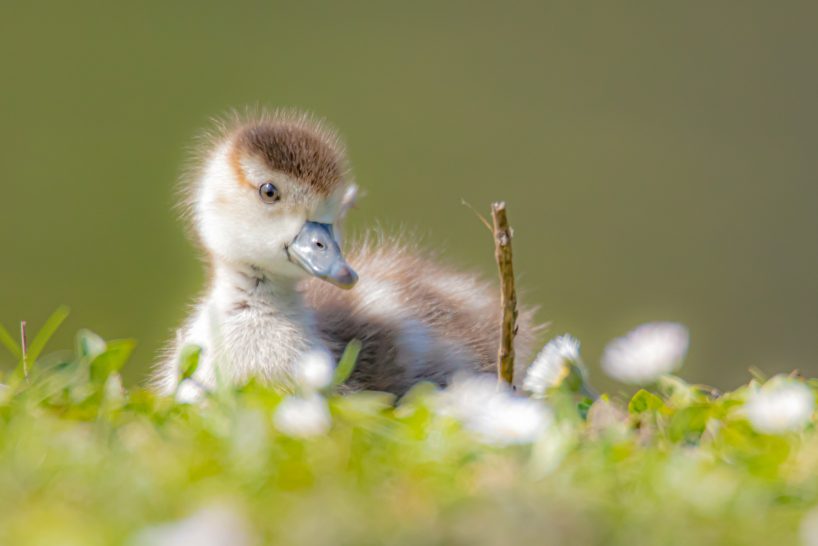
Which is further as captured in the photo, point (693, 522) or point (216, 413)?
point (216, 413)

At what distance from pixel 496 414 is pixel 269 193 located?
37.7 inches

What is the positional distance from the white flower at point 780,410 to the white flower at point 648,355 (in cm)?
9

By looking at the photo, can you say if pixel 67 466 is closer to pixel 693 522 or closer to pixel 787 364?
pixel 693 522

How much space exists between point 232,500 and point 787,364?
385 centimetres

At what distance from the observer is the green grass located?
33.9 inches

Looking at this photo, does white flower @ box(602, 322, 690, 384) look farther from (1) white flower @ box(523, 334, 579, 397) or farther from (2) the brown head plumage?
(2) the brown head plumage

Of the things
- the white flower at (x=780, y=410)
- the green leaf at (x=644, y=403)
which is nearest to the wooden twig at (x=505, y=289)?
the green leaf at (x=644, y=403)

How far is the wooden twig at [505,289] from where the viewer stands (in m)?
1.34

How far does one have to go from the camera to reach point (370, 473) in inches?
38.9

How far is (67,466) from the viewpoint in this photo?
99 cm

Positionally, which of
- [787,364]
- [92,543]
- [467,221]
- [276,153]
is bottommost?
[92,543]

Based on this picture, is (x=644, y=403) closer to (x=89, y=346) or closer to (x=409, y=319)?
(x=89, y=346)

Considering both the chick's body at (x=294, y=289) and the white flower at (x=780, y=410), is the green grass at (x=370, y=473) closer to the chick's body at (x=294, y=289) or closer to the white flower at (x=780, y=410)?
the white flower at (x=780, y=410)

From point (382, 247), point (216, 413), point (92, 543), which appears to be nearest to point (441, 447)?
point (216, 413)
